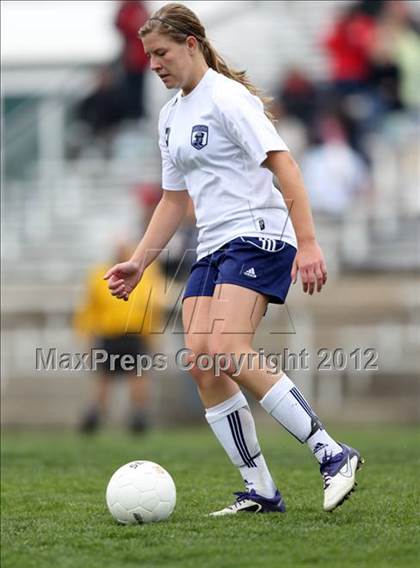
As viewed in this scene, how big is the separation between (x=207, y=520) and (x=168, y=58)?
1.96 meters

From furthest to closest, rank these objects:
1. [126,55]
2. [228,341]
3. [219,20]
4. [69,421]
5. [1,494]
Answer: [219,20] → [126,55] → [69,421] → [1,494] → [228,341]

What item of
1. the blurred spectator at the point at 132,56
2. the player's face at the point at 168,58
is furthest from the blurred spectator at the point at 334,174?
the player's face at the point at 168,58

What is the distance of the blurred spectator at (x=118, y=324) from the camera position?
14070 mm

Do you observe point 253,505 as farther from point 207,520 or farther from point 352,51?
point 352,51

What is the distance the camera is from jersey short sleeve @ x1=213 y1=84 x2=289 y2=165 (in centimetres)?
565

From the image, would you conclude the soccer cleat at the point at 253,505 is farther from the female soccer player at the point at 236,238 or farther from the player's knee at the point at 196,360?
the player's knee at the point at 196,360

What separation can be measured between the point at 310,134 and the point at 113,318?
398cm

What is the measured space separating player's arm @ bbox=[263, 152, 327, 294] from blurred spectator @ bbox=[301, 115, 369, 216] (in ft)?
34.3

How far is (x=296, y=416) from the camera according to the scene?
18.7ft

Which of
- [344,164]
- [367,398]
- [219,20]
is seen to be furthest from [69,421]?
[219,20]

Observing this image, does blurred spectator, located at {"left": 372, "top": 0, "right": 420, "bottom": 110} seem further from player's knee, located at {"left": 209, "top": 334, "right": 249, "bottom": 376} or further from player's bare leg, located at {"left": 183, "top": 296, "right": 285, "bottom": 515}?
player's knee, located at {"left": 209, "top": 334, "right": 249, "bottom": 376}

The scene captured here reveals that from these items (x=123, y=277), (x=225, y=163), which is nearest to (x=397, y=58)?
(x=123, y=277)

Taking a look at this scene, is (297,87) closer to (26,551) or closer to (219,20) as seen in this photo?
(219,20)

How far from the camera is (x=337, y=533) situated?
5.26 m
